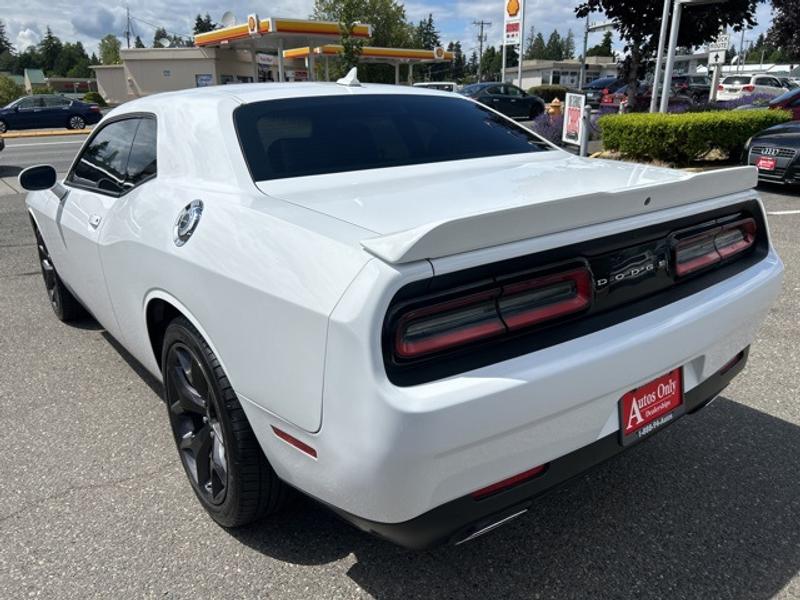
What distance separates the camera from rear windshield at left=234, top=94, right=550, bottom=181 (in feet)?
8.32

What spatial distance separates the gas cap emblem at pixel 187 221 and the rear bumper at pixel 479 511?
3.49 feet

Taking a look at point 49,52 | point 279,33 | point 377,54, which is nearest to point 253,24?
point 279,33

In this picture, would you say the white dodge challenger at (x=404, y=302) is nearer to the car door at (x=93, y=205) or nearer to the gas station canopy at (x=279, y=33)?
the car door at (x=93, y=205)

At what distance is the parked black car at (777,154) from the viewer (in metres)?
8.51

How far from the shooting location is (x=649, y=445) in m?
2.91

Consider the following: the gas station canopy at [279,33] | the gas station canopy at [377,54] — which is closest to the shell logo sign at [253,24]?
the gas station canopy at [279,33]

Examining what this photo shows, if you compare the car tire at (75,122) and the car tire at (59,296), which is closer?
the car tire at (59,296)

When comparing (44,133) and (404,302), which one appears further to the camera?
(44,133)

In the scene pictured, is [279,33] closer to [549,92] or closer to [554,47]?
[549,92]

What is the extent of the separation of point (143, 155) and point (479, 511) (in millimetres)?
2183

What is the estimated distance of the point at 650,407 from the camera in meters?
2.05

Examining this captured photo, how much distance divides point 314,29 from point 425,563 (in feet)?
83.0

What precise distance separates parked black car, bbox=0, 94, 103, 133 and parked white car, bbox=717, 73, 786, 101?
29.2m

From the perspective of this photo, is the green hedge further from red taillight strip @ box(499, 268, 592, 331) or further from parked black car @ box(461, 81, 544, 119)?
parked black car @ box(461, 81, 544, 119)
